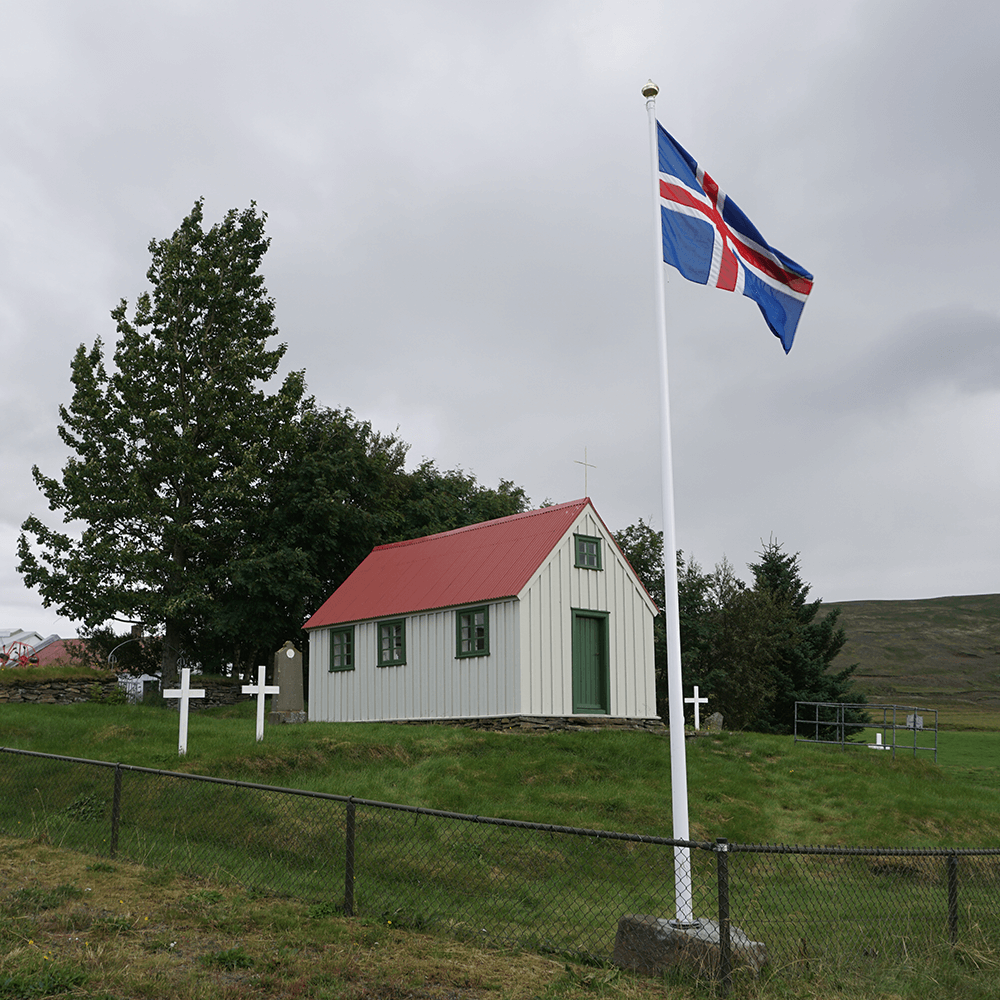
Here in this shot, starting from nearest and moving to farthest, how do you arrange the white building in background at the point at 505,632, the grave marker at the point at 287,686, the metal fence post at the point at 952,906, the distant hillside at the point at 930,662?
the metal fence post at the point at 952,906, the white building in background at the point at 505,632, the grave marker at the point at 287,686, the distant hillside at the point at 930,662

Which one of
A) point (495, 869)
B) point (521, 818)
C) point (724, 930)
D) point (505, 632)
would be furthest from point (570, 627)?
point (724, 930)

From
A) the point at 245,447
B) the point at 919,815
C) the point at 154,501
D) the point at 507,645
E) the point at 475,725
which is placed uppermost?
the point at 245,447

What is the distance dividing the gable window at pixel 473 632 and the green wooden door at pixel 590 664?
2071 millimetres

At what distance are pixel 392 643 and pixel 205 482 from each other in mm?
11682

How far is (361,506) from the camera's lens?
36875 millimetres

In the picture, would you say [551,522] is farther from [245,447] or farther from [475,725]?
[245,447]

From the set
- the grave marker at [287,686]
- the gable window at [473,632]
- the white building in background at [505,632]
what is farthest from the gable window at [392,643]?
the grave marker at [287,686]

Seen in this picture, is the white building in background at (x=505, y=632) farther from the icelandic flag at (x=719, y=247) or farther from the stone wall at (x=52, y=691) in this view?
the icelandic flag at (x=719, y=247)

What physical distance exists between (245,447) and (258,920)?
27185mm

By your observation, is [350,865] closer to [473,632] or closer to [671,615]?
[671,615]

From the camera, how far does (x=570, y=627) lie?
2209cm

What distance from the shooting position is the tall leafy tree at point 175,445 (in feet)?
102

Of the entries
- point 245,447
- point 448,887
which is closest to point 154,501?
point 245,447

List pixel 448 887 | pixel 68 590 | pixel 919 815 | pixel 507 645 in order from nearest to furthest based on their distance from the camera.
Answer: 1. pixel 448 887
2. pixel 919 815
3. pixel 507 645
4. pixel 68 590
